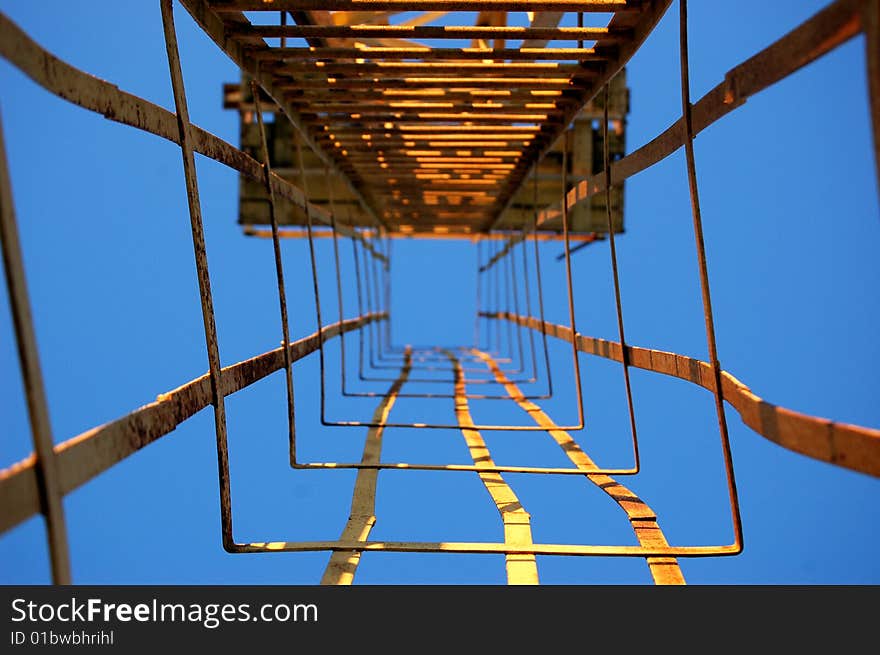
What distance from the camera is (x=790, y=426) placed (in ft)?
12.1

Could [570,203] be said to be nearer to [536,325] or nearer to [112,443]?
[536,325]

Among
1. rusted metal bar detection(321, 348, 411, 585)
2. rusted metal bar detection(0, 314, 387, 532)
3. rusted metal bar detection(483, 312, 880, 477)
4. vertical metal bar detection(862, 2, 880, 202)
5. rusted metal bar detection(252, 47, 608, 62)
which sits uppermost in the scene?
Answer: rusted metal bar detection(252, 47, 608, 62)

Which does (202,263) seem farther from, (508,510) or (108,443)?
(508,510)

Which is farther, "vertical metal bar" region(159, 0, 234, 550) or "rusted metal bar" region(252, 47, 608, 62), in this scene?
"rusted metal bar" region(252, 47, 608, 62)

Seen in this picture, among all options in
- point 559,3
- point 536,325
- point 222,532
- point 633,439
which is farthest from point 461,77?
point 536,325

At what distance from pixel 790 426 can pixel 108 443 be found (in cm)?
259

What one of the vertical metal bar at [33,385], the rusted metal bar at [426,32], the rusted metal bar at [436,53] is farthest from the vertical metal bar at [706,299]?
the vertical metal bar at [33,385]

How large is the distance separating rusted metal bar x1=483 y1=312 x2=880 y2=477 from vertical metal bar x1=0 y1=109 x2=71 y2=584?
2.58m

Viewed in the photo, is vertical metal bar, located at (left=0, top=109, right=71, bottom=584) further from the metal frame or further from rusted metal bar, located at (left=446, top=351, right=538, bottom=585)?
rusted metal bar, located at (left=446, top=351, right=538, bottom=585)

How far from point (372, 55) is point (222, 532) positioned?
3.26 meters

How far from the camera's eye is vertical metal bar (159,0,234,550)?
4.71 m

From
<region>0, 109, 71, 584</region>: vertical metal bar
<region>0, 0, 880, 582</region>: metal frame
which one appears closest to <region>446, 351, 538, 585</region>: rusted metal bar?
<region>0, 0, 880, 582</region>: metal frame

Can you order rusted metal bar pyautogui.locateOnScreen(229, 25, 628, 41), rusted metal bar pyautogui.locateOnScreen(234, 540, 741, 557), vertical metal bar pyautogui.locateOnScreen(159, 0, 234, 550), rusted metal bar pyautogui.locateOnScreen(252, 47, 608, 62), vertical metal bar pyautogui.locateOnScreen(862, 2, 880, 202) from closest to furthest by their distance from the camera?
vertical metal bar pyautogui.locateOnScreen(862, 2, 880, 202) < vertical metal bar pyautogui.locateOnScreen(159, 0, 234, 550) < rusted metal bar pyautogui.locateOnScreen(234, 540, 741, 557) < rusted metal bar pyautogui.locateOnScreen(229, 25, 628, 41) < rusted metal bar pyautogui.locateOnScreen(252, 47, 608, 62)

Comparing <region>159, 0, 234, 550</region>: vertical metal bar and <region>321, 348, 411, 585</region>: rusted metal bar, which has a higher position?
<region>159, 0, 234, 550</region>: vertical metal bar
